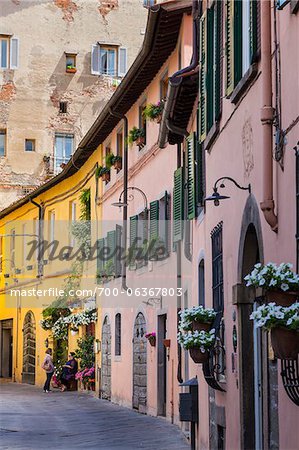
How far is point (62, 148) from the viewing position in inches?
1683

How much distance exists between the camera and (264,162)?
29.0 feet

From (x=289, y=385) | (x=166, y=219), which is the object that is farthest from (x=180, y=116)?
(x=289, y=385)

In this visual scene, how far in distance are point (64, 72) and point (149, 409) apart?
23.3m

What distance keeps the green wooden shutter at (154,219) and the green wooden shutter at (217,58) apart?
9459mm

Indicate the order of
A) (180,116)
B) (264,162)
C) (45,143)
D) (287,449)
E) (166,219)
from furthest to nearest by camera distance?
(45,143)
(166,219)
(180,116)
(264,162)
(287,449)

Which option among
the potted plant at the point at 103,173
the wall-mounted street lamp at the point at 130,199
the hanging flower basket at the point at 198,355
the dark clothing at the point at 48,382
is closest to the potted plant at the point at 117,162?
the wall-mounted street lamp at the point at 130,199

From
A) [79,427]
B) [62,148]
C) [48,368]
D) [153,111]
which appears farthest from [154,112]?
[62,148]

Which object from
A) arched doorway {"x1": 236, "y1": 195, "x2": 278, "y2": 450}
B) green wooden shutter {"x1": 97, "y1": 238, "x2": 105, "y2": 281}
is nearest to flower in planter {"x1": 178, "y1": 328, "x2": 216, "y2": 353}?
arched doorway {"x1": 236, "y1": 195, "x2": 278, "y2": 450}

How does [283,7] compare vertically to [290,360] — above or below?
above

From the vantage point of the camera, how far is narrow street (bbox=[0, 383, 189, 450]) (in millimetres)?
16625

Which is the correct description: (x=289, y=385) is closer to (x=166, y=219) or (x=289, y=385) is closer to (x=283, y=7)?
(x=283, y=7)

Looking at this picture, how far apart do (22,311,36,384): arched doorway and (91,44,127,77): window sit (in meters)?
10.6

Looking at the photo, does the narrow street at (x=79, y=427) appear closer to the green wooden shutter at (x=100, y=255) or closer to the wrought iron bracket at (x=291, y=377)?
the green wooden shutter at (x=100, y=255)

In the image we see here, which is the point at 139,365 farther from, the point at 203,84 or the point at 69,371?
the point at 203,84
